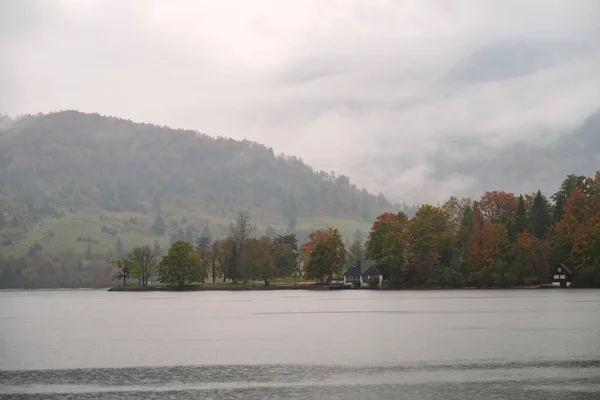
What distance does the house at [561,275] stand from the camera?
165500 millimetres

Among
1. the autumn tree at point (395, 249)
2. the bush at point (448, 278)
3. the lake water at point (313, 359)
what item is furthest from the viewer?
the autumn tree at point (395, 249)

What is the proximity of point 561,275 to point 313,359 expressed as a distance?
135068 mm

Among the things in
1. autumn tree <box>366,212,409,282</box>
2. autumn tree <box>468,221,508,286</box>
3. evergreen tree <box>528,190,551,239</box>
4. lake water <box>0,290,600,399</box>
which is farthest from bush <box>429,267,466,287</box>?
lake water <box>0,290,600,399</box>

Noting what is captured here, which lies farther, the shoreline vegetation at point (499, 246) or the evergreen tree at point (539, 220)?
the evergreen tree at point (539, 220)

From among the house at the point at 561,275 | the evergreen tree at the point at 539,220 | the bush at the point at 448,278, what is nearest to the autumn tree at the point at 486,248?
the bush at the point at 448,278

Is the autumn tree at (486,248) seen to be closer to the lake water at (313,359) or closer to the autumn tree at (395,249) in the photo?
the autumn tree at (395,249)

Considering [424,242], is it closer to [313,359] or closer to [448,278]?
[448,278]

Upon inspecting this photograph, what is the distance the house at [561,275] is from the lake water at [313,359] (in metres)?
91.6

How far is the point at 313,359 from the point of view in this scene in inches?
1896

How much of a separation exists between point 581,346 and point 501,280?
12103 cm

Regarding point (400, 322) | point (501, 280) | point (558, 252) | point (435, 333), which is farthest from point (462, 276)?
point (435, 333)

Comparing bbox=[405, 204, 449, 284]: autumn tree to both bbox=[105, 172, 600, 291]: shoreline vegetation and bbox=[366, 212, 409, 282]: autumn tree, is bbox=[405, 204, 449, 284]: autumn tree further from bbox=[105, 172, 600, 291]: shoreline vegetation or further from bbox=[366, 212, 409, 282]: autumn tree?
bbox=[366, 212, 409, 282]: autumn tree

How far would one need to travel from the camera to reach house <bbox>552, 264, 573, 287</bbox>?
165500 mm

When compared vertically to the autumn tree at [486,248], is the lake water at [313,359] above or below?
below
